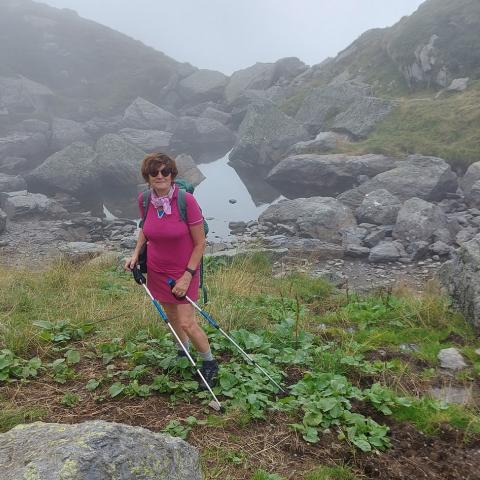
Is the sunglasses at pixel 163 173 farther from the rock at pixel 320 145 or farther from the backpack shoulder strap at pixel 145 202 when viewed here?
the rock at pixel 320 145

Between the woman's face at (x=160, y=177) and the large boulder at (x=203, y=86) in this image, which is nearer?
the woman's face at (x=160, y=177)

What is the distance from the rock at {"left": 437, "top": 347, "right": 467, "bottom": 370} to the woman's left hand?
354 cm

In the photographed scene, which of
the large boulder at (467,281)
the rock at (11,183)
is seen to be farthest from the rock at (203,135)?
the large boulder at (467,281)

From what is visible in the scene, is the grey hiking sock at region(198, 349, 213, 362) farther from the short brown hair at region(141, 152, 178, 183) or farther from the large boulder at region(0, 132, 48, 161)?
the large boulder at region(0, 132, 48, 161)

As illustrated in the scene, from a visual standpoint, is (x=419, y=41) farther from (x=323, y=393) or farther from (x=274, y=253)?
(x=323, y=393)

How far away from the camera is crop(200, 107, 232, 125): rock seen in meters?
53.5

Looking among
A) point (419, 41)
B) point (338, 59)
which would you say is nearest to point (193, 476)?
point (419, 41)

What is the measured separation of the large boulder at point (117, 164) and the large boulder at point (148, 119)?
19.1m

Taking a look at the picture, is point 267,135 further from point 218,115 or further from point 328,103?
point 218,115

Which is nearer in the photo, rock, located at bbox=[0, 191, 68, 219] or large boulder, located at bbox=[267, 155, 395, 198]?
rock, located at bbox=[0, 191, 68, 219]

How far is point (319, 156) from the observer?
30062mm

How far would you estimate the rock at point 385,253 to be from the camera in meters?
17.6

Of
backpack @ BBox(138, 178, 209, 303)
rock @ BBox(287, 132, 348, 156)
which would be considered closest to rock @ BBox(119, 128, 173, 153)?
rock @ BBox(287, 132, 348, 156)

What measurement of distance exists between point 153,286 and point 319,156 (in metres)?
26.2
